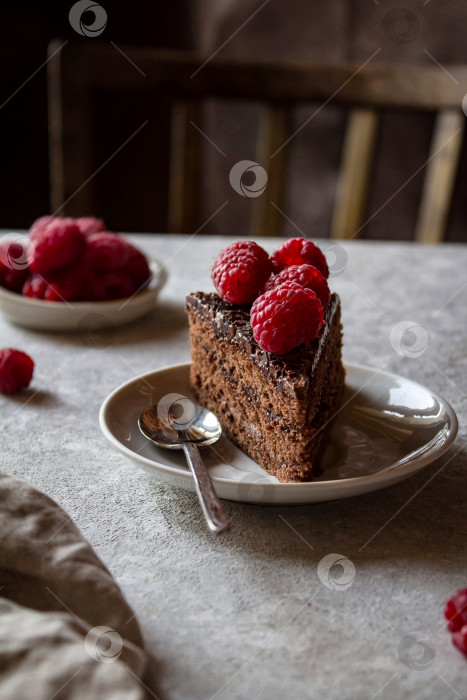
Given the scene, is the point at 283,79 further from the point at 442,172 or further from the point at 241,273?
the point at 241,273

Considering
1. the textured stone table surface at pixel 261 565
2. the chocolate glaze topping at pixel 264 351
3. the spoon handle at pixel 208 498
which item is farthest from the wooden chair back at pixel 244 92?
the spoon handle at pixel 208 498

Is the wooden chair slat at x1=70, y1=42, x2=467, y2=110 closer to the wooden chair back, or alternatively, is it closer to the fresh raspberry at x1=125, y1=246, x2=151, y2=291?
the wooden chair back

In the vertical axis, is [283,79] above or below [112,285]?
above

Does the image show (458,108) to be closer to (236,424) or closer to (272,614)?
(236,424)

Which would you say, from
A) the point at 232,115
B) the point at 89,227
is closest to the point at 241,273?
the point at 89,227

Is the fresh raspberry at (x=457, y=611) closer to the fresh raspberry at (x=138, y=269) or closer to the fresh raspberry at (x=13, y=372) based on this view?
the fresh raspberry at (x=13, y=372)

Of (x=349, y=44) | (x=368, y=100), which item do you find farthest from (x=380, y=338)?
(x=349, y=44)

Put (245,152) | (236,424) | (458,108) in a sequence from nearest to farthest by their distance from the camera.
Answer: (236,424) → (458,108) → (245,152)
